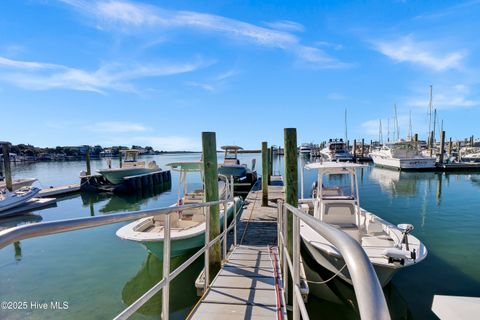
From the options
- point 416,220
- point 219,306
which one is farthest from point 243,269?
point 416,220

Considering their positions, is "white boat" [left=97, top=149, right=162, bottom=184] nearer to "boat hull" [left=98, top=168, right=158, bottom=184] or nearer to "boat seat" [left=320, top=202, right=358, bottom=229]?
"boat hull" [left=98, top=168, right=158, bottom=184]

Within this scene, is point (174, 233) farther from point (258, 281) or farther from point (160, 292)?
point (258, 281)

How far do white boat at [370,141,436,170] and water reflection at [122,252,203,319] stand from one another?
3504 centimetres

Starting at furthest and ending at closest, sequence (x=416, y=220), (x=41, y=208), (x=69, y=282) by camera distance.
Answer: (x=41, y=208)
(x=416, y=220)
(x=69, y=282)

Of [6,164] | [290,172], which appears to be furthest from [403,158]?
[6,164]

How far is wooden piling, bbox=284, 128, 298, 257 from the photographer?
225 inches

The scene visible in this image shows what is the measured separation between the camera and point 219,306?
353 centimetres

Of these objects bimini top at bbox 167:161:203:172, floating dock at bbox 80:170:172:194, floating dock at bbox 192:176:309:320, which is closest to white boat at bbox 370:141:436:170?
floating dock at bbox 80:170:172:194

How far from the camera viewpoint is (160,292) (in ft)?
22.5

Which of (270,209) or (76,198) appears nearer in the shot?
(270,209)

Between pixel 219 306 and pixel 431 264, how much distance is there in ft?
Answer: 24.6

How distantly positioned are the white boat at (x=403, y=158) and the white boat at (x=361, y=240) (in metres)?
31.4

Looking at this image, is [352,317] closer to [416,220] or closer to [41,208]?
[416,220]

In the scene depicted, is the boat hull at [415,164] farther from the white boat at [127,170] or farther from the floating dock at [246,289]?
the floating dock at [246,289]
